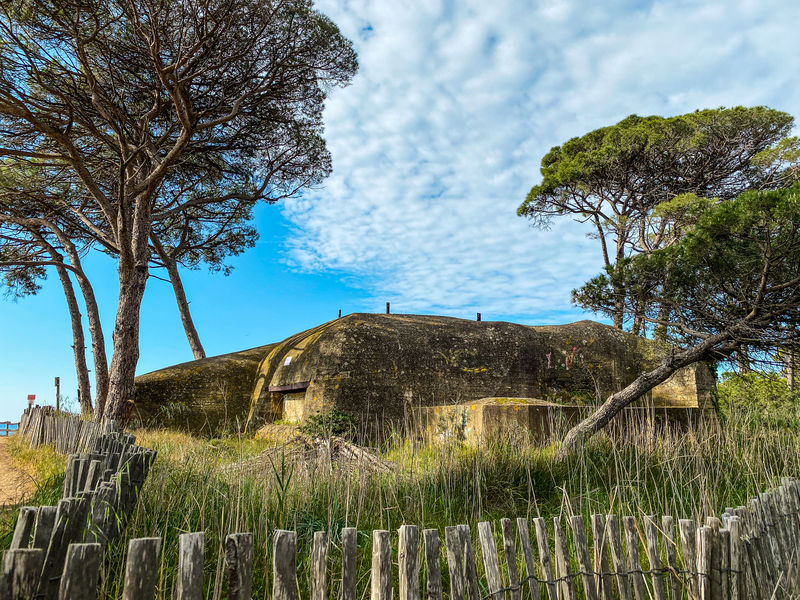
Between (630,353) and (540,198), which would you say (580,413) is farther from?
(540,198)

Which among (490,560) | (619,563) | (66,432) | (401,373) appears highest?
(401,373)

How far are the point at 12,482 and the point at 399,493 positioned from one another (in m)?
5.24

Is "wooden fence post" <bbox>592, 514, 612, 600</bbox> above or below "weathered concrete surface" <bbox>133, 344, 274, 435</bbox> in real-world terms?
below

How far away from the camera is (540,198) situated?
17.2m

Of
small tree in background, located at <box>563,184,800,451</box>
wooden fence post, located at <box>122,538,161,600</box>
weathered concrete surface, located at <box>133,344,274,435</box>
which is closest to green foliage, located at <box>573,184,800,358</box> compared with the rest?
small tree in background, located at <box>563,184,800,451</box>

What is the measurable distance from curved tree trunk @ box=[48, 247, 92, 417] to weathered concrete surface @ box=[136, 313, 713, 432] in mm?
3837

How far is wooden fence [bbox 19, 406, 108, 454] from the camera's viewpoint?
641cm

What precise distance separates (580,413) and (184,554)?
6517 millimetres

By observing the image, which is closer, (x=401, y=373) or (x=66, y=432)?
(x=66, y=432)

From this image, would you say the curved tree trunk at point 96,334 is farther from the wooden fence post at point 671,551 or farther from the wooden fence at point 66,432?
the wooden fence post at point 671,551

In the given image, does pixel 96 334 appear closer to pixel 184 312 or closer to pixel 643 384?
pixel 184 312

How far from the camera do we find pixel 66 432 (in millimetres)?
7492

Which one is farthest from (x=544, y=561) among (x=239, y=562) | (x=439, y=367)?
(x=439, y=367)

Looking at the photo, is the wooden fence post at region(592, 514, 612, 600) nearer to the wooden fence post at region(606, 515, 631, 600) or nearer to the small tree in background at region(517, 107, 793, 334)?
the wooden fence post at region(606, 515, 631, 600)
